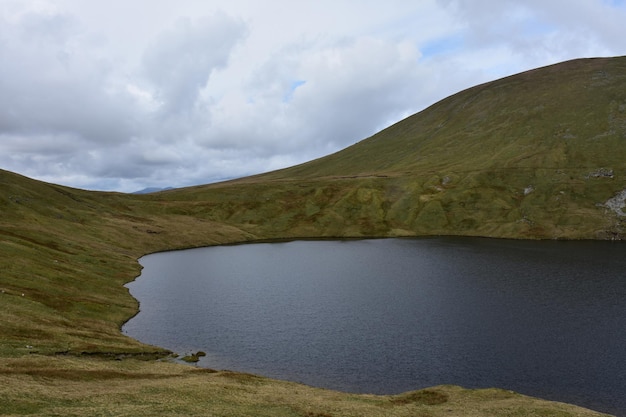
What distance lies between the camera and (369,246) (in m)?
191

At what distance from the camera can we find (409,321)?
78.6 m

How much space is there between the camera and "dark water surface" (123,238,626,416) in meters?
57.0

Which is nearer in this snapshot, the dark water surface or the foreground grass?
the foreground grass

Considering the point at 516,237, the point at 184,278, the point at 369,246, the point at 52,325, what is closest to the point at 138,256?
the point at 184,278

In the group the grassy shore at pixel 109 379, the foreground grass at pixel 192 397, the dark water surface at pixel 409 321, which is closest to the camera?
the foreground grass at pixel 192 397

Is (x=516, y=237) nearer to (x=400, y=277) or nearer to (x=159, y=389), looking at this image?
(x=400, y=277)

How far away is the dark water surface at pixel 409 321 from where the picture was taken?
187 feet

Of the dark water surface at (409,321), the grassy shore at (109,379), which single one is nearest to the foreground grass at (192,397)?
the grassy shore at (109,379)

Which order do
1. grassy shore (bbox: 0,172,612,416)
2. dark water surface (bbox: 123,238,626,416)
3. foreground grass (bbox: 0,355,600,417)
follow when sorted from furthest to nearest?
dark water surface (bbox: 123,238,626,416) < grassy shore (bbox: 0,172,612,416) < foreground grass (bbox: 0,355,600,417)

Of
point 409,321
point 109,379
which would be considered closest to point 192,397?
point 109,379

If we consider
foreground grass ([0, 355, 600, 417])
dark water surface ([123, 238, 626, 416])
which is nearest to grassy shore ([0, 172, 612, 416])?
foreground grass ([0, 355, 600, 417])

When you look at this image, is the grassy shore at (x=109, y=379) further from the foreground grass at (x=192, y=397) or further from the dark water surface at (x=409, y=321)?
the dark water surface at (x=409, y=321)

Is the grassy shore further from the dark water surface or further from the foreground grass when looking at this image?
the dark water surface

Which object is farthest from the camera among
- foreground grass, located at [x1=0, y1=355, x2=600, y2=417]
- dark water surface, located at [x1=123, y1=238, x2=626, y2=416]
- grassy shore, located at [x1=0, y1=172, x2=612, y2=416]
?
dark water surface, located at [x1=123, y1=238, x2=626, y2=416]
